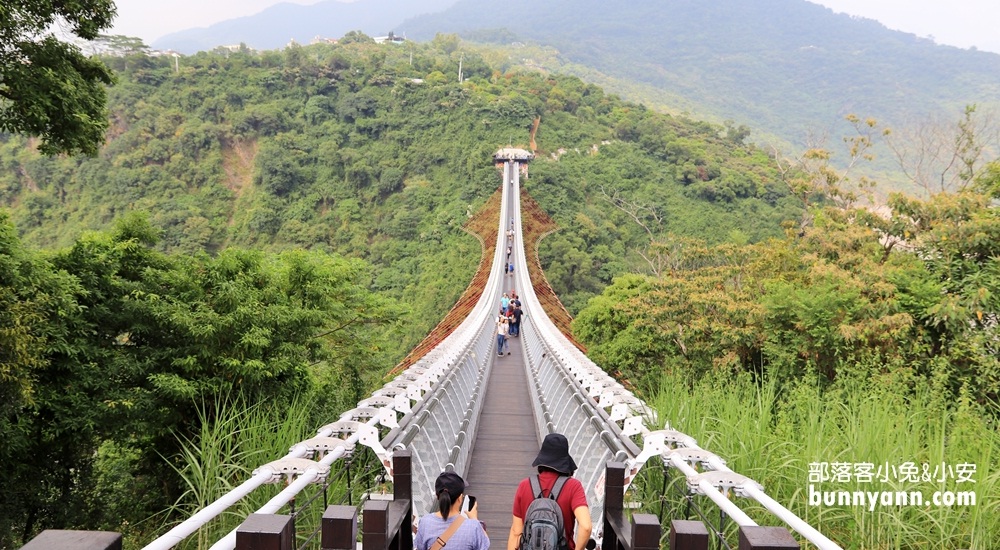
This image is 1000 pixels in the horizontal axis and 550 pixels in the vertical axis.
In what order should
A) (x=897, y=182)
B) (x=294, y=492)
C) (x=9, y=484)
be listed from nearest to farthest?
(x=294, y=492), (x=9, y=484), (x=897, y=182)

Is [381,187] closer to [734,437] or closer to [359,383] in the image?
[359,383]

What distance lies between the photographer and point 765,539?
152cm

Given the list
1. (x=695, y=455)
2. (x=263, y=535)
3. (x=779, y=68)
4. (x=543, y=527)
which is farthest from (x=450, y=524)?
(x=779, y=68)

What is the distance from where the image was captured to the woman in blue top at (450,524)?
7.31 ft

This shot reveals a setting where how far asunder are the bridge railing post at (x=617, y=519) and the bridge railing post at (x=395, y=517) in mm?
750

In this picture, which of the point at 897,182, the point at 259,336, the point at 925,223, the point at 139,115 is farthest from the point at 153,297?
the point at 897,182

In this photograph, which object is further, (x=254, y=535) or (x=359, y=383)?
(x=359, y=383)

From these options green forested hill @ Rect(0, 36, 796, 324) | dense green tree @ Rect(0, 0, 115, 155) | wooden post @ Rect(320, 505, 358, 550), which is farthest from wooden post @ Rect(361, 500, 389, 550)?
green forested hill @ Rect(0, 36, 796, 324)

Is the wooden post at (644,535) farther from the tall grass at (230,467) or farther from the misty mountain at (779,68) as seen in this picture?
the misty mountain at (779,68)

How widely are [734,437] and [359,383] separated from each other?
6852 millimetres

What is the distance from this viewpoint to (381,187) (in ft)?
122

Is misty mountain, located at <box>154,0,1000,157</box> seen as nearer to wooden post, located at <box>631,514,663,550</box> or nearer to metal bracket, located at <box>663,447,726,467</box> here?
metal bracket, located at <box>663,447,726,467</box>

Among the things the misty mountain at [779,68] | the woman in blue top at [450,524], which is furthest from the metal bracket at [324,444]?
the misty mountain at [779,68]

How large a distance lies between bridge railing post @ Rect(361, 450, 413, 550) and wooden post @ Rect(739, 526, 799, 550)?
1.05m
